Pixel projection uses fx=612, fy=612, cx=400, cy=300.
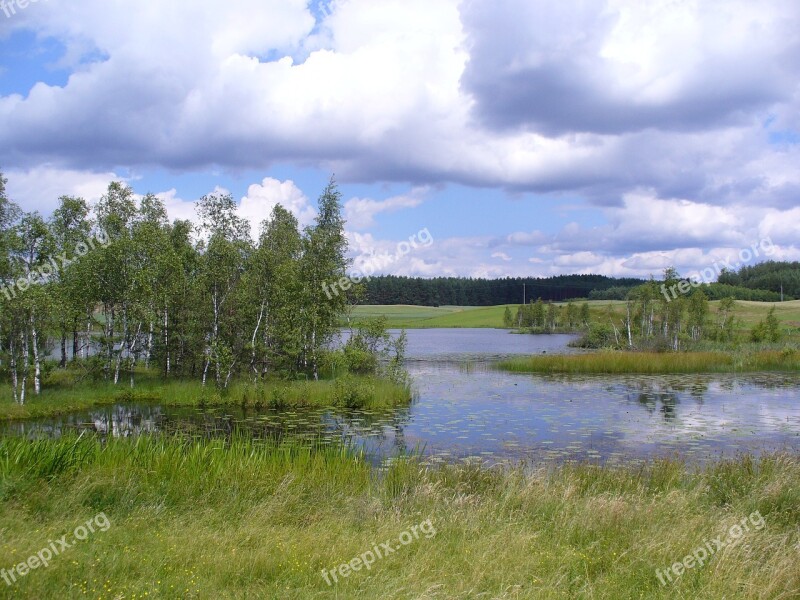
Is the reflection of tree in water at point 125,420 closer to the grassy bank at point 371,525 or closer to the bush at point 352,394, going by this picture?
the bush at point 352,394

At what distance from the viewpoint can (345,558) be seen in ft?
Answer: 24.6

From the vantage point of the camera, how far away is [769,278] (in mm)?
161250

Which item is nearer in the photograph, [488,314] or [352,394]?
[352,394]

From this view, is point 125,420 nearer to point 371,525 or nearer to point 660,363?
point 371,525

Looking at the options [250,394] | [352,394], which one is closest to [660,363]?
[352,394]

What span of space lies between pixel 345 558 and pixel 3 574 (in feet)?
11.9

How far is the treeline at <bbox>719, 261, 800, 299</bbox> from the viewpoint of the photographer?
150375mm

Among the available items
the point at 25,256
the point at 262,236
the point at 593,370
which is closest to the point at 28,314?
the point at 25,256

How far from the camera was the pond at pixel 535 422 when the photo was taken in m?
17.6

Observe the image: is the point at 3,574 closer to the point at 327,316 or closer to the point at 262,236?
the point at 327,316

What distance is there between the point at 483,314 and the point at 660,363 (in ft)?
363

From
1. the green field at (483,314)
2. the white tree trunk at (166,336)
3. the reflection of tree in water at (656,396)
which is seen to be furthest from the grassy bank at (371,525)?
the green field at (483,314)

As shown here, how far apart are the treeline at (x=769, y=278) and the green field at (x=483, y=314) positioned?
114 ft

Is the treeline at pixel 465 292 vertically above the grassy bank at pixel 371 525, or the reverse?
the treeline at pixel 465 292
